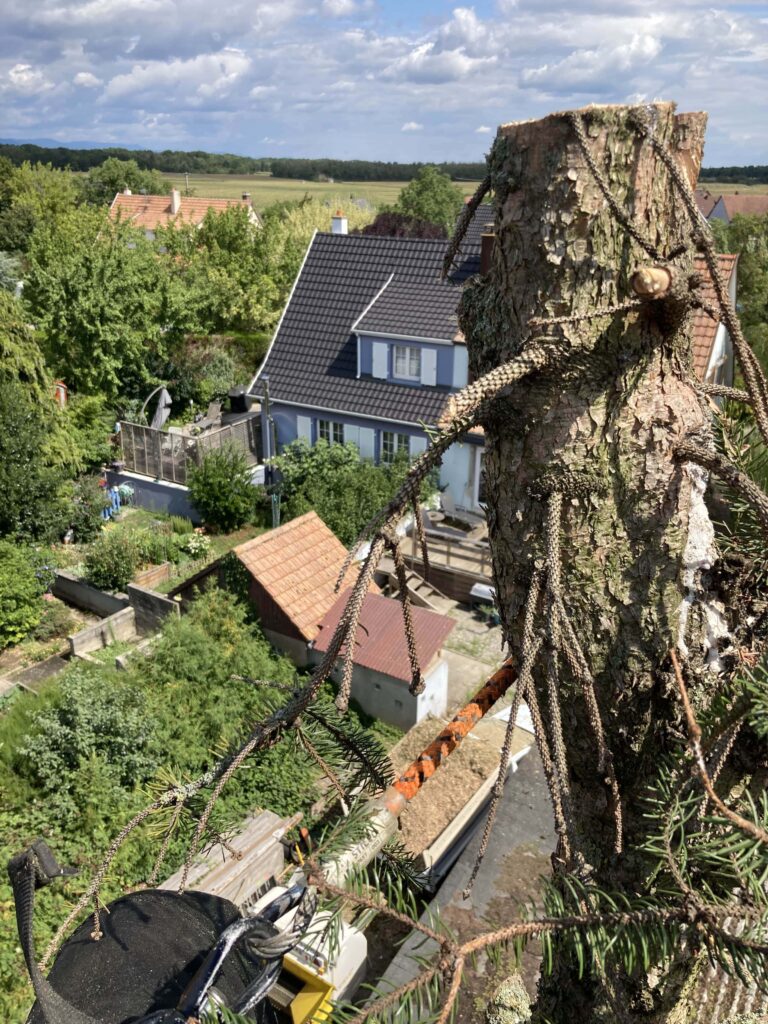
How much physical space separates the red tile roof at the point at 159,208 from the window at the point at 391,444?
82.4 ft

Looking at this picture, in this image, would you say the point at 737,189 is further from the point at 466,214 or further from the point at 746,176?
the point at 466,214

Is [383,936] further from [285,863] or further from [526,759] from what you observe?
[526,759]

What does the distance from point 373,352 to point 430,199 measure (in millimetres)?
41622

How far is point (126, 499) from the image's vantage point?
18203 millimetres

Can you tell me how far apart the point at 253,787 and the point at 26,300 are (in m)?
18.3

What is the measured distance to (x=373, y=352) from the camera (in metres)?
17.1

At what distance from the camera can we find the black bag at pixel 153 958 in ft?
5.41

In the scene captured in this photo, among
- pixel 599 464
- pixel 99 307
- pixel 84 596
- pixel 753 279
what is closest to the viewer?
pixel 599 464

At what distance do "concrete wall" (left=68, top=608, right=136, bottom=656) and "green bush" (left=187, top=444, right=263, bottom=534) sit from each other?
379 cm

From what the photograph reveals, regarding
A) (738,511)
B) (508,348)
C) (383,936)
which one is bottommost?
(383,936)

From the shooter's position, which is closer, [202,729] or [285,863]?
[285,863]

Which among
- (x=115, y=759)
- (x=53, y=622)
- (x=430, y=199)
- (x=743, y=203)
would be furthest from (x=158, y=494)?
(x=743, y=203)

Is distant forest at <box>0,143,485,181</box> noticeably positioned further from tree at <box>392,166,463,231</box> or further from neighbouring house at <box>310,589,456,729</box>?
neighbouring house at <box>310,589,456,729</box>

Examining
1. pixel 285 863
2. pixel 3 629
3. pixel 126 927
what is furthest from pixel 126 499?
pixel 126 927
